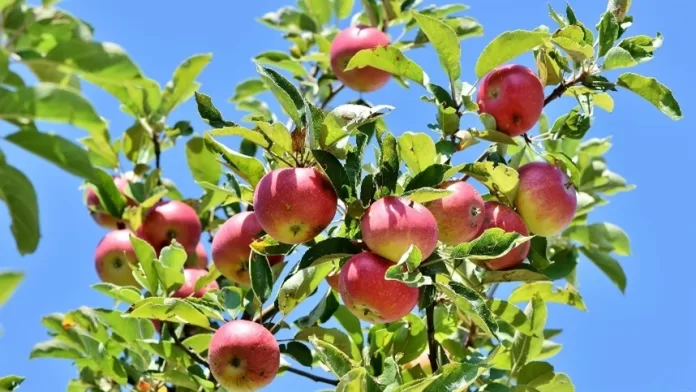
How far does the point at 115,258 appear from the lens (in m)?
3.21

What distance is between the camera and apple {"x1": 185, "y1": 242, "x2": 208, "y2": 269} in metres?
3.38

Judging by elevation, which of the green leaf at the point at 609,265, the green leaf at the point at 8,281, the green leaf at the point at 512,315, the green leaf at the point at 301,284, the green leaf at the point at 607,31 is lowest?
the green leaf at the point at 609,265

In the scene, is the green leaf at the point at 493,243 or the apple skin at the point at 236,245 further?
the apple skin at the point at 236,245

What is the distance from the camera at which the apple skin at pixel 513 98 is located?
244cm

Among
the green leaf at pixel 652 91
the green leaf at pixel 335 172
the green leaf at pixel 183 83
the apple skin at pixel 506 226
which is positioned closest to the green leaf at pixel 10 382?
the green leaf at pixel 335 172

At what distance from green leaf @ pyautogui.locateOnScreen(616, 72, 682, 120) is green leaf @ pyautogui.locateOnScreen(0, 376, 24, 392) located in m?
1.77

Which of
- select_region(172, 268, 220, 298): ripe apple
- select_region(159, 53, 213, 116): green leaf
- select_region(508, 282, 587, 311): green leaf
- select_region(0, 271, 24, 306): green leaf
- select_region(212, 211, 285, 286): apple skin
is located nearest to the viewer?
select_region(0, 271, 24, 306): green leaf

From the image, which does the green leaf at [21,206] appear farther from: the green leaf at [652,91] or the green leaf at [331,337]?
the green leaf at [652,91]

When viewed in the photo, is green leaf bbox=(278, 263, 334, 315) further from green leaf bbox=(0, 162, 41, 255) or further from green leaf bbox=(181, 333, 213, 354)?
green leaf bbox=(0, 162, 41, 255)

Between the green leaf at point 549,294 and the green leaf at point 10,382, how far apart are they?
1602 mm

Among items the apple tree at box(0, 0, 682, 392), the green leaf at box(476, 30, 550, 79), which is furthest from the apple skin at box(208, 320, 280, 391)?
the green leaf at box(476, 30, 550, 79)

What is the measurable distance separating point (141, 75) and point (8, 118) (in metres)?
0.26

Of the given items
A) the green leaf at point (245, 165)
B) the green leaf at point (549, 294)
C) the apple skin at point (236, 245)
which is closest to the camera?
the green leaf at point (245, 165)

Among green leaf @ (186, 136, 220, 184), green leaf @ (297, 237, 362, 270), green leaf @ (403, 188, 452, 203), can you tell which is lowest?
green leaf @ (297, 237, 362, 270)
